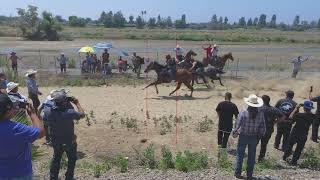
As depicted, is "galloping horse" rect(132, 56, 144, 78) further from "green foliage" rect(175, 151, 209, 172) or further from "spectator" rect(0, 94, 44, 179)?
"spectator" rect(0, 94, 44, 179)

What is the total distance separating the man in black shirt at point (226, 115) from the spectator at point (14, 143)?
7.91 metres

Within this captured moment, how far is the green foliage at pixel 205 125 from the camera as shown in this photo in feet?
53.3

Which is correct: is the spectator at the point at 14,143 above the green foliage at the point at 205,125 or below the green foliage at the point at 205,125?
above

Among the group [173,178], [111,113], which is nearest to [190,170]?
[173,178]

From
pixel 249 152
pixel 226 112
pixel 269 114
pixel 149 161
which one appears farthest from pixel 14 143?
pixel 226 112

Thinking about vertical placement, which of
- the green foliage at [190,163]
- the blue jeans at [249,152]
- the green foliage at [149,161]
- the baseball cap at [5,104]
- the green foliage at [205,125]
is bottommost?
the green foliage at [205,125]

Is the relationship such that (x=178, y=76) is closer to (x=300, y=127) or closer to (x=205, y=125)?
(x=205, y=125)

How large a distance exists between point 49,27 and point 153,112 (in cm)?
5872

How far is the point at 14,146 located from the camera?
5809mm

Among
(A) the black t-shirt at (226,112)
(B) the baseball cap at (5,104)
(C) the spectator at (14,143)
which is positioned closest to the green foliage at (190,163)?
(A) the black t-shirt at (226,112)

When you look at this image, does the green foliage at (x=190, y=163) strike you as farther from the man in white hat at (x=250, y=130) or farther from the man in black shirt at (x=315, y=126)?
the man in black shirt at (x=315, y=126)

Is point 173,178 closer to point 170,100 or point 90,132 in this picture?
point 90,132

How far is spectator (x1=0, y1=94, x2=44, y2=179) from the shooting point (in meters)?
5.71

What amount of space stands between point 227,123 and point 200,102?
25.7 feet
